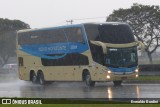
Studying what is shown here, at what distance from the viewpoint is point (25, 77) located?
32656 mm

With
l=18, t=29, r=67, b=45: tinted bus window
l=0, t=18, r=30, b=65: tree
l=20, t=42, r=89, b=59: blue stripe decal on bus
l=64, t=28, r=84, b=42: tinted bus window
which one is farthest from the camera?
l=0, t=18, r=30, b=65: tree

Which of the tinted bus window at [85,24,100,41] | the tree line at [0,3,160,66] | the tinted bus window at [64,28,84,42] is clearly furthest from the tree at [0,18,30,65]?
the tinted bus window at [85,24,100,41]

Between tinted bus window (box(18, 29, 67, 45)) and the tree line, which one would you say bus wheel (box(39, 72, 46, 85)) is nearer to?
tinted bus window (box(18, 29, 67, 45))

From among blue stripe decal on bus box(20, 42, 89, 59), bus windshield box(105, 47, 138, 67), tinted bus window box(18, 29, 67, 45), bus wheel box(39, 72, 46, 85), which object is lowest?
bus wheel box(39, 72, 46, 85)

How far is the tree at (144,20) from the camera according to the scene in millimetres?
52128

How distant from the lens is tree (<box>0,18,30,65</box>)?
61.1 m

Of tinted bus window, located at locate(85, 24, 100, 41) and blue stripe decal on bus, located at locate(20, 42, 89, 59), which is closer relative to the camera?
tinted bus window, located at locate(85, 24, 100, 41)

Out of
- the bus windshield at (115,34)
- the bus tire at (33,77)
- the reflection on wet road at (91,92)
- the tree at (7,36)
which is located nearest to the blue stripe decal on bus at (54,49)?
the bus windshield at (115,34)

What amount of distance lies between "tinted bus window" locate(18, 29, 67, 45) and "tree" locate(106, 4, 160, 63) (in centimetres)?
2137

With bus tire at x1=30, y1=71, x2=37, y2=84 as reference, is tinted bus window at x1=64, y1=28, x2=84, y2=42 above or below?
above

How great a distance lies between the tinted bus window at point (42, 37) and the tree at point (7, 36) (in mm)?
25869

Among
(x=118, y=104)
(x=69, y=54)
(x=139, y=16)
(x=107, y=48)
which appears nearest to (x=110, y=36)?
(x=107, y=48)

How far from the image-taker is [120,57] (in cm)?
2659

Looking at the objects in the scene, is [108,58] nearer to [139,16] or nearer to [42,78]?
[42,78]
